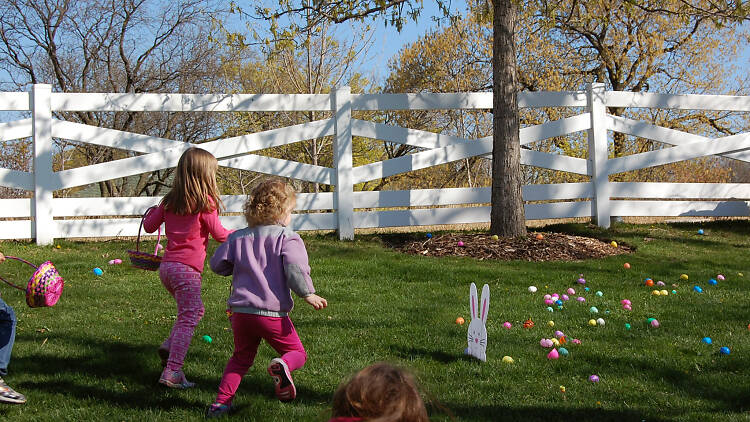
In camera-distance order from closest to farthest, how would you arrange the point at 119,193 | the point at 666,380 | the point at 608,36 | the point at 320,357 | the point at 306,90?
the point at 666,380 → the point at 320,357 → the point at 306,90 → the point at 119,193 → the point at 608,36

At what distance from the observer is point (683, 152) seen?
9703mm

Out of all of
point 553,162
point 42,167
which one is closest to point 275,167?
point 42,167

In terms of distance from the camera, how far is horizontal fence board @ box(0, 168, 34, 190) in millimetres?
7996

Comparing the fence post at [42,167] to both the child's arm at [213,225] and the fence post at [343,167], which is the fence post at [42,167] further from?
the child's arm at [213,225]

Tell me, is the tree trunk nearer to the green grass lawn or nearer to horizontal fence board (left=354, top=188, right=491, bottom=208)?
horizontal fence board (left=354, top=188, right=491, bottom=208)

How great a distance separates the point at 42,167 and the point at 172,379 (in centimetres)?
543

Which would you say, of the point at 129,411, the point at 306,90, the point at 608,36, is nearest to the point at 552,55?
the point at 608,36

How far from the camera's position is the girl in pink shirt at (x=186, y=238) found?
377 cm

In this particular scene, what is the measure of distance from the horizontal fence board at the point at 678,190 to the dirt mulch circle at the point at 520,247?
4.41 feet

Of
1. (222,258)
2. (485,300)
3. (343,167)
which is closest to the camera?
(222,258)

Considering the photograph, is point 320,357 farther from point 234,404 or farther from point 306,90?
point 306,90

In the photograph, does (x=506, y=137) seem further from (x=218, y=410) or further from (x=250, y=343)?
(x=218, y=410)

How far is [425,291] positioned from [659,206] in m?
5.16

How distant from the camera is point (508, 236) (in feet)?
27.4
